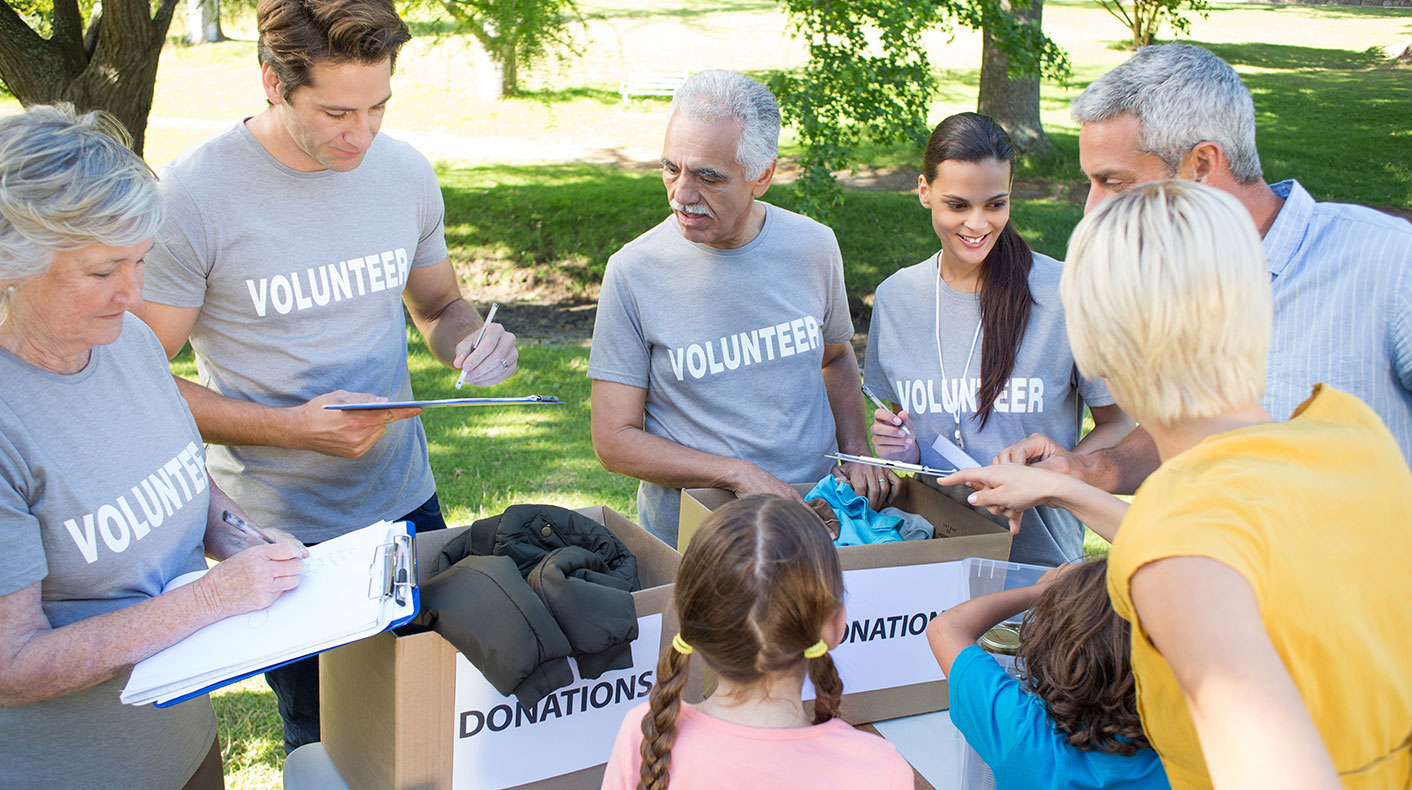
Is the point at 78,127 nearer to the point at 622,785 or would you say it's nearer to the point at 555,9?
the point at 622,785

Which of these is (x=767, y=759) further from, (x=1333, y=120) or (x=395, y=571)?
(x=1333, y=120)

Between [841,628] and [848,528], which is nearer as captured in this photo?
[841,628]

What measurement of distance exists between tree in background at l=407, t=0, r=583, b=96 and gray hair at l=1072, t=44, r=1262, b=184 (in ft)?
14.3

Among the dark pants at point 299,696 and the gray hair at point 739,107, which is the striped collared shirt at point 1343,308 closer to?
the gray hair at point 739,107

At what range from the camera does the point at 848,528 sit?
7.37 ft

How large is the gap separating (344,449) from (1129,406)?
1678 millimetres

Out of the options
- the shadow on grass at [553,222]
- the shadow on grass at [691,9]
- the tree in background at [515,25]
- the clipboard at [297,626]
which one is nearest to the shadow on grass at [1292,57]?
the shadow on grass at [691,9]

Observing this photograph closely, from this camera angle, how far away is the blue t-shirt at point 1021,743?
1512 mm

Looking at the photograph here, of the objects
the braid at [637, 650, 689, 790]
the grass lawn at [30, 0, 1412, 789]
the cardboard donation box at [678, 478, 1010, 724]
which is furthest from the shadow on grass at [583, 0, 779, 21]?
the braid at [637, 650, 689, 790]

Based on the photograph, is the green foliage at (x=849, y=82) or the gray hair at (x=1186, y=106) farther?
the green foliage at (x=849, y=82)

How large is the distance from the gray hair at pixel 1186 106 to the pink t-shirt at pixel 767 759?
1.31m

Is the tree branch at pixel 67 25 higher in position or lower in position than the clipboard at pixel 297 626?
higher

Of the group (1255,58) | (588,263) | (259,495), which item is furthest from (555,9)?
(1255,58)

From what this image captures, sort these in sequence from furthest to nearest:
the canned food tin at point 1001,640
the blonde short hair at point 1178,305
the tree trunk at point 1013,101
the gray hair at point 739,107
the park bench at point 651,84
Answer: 1. the park bench at point 651,84
2. the tree trunk at point 1013,101
3. the gray hair at point 739,107
4. the canned food tin at point 1001,640
5. the blonde short hair at point 1178,305
